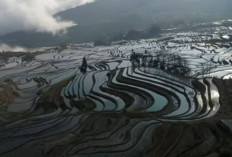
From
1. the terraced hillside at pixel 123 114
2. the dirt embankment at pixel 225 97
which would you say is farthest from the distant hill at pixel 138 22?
the dirt embankment at pixel 225 97

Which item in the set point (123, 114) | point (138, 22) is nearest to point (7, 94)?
point (123, 114)

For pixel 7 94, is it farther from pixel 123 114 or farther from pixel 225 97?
pixel 225 97

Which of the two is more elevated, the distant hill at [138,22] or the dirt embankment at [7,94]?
the distant hill at [138,22]

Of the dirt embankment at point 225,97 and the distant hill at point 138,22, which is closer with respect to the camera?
the dirt embankment at point 225,97

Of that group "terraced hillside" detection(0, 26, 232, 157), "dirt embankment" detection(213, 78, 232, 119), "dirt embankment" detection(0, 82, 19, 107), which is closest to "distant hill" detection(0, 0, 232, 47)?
"dirt embankment" detection(0, 82, 19, 107)

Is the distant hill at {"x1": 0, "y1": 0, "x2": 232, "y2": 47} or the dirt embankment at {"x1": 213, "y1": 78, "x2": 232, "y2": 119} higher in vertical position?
the distant hill at {"x1": 0, "y1": 0, "x2": 232, "y2": 47}

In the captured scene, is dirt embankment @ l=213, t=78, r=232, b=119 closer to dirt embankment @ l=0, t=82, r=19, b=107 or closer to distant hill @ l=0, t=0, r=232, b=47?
dirt embankment @ l=0, t=82, r=19, b=107

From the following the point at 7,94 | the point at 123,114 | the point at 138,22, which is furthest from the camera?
the point at 138,22

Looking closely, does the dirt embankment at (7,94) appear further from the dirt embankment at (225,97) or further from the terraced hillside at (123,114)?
the dirt embankment at (225,97)
